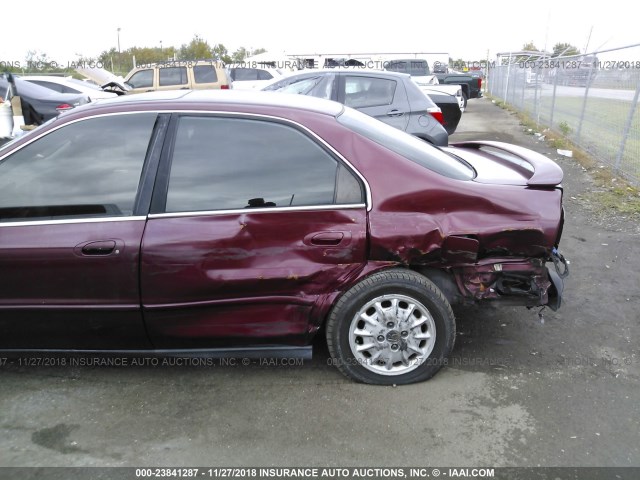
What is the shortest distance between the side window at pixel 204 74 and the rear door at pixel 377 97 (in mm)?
8611

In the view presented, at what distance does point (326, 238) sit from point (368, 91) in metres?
5.16

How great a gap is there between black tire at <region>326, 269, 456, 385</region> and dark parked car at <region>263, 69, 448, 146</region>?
449 cm

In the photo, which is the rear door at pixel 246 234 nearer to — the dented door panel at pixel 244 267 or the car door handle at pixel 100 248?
the dented door panel at pixel 244 267

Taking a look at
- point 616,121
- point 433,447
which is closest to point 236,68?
point 616,121

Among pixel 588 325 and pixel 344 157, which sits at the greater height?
pixel 344 157

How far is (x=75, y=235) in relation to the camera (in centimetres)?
289

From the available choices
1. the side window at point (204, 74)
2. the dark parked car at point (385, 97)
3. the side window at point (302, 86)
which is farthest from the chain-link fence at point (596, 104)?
the side window at point (204, 74)

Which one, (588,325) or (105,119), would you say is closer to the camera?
(105,119)

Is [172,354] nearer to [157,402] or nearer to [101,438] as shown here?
[157,402]

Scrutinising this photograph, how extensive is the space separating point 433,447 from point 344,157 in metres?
1.59

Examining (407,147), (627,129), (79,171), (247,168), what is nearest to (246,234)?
(247,168)

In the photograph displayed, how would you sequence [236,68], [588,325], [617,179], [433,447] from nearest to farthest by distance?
[433,447] → [588,325] → [617,179] → [236,68]

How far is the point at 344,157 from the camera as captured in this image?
3.02 m

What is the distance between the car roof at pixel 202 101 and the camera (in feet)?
10.2
